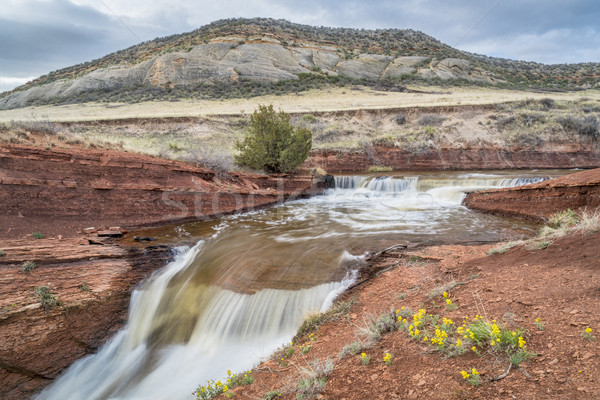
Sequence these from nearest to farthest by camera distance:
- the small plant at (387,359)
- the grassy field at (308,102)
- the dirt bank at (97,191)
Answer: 1. the small plant at (387,359)
2. the dirt bank at (97,191)
3. the grassy field at (308,102)

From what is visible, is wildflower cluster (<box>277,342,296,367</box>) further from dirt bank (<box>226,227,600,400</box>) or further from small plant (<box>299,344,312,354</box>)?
small plant (<box>299,344,312,354</box>)

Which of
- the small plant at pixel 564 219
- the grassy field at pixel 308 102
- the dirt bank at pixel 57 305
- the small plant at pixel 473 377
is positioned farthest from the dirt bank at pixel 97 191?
the grassy field at pixel 308 102

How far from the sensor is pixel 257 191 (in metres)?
13.8

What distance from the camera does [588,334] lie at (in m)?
2.63

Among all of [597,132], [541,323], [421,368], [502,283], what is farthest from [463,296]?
[597,132]

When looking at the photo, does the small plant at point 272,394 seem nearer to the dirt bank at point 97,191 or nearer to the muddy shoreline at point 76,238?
the muddy shoreline at point 76,238

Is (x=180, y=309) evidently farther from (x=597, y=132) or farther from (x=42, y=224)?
(x=597, y=132)

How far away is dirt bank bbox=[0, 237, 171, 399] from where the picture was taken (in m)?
4.68

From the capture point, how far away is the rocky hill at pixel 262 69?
157 feet

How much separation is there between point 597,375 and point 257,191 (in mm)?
12315

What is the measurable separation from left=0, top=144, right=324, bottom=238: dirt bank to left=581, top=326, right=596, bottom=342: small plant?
33.0 feet

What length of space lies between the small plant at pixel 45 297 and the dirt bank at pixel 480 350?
12.1ft

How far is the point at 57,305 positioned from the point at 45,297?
0.22m

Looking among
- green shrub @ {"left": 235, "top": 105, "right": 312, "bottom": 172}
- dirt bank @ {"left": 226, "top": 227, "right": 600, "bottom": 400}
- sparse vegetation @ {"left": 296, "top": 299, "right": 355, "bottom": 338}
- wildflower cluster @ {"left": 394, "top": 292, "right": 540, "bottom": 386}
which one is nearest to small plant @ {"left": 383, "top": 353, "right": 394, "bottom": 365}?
dirt bank @ {"left": 226, "top": 227, "right": 600, "bottom": 400}
